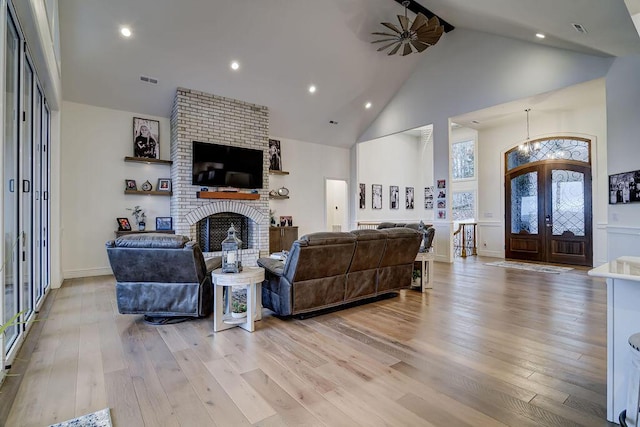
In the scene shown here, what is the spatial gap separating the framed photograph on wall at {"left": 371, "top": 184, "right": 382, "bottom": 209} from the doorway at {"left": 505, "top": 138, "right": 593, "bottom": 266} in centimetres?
375

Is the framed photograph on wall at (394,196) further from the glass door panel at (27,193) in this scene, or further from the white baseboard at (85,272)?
the glass door panel at (27,193)

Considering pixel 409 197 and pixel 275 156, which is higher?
pixel 275 156

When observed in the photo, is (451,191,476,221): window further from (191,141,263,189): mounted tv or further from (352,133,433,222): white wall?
(191,141,263,189): mounted tv

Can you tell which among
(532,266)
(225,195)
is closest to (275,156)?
(225,195)

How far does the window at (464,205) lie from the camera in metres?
9.72

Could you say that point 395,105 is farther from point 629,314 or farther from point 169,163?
point 629,314

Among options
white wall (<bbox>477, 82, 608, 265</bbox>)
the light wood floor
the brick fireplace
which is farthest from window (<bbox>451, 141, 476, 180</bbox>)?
the light wood floor

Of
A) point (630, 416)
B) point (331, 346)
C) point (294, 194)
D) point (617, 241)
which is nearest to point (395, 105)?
point (294, 194)

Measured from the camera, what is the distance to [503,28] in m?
5.91

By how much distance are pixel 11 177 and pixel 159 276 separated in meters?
1.49

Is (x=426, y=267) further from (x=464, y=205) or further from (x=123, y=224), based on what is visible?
(x=464, y=205)

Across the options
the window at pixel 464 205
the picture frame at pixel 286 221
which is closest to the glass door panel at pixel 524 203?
the window at pixel 464 205

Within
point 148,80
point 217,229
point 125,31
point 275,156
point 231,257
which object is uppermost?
point 125,31

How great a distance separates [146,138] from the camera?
6582mm
